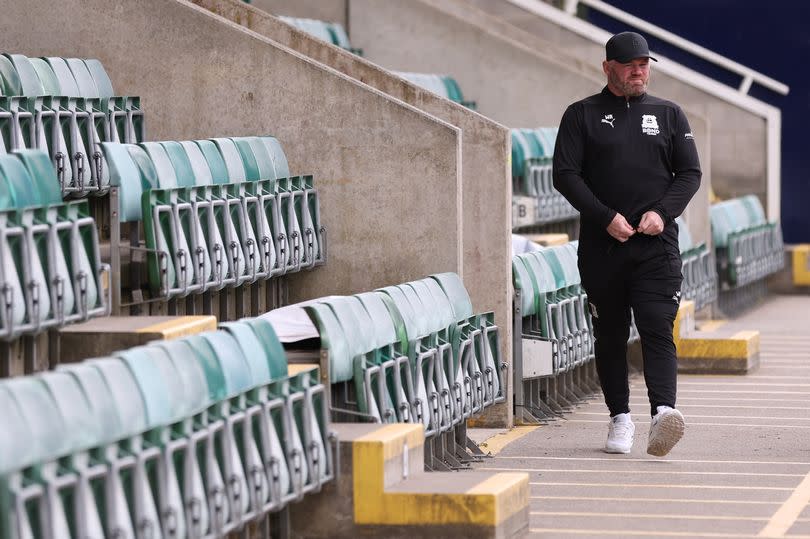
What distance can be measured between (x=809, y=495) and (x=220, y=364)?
2220 millimetres

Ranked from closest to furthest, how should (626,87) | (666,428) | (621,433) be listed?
(666,428), (626,87), (621,433)

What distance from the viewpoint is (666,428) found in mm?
6188

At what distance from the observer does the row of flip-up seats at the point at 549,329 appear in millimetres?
7613

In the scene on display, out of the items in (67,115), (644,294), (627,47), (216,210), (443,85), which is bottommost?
(644,294)

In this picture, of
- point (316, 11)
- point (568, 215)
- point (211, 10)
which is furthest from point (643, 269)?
point (316, 11)

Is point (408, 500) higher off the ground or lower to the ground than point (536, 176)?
lower

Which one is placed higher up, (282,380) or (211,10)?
(211,10)

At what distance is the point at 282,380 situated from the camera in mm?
4910

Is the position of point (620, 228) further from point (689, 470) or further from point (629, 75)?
point (689, 470)

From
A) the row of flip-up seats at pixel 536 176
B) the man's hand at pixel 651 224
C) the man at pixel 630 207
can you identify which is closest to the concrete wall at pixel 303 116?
the man at pixel 630 207

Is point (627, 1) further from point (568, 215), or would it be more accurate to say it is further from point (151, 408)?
point (151, 408)

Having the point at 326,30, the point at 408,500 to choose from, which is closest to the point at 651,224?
the point at 408,500

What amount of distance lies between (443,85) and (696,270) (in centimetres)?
212

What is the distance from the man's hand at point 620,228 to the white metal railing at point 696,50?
27.9 ft
